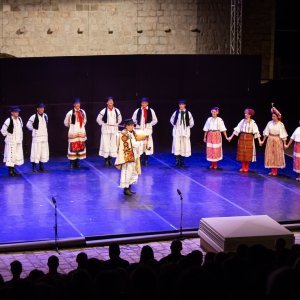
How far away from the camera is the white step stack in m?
9.66

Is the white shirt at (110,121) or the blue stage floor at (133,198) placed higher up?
the white shirt at (110,121)

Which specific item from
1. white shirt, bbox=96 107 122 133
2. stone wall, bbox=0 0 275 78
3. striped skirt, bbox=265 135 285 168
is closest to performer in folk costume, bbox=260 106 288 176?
striped skirt, bbox=265 135 285 168

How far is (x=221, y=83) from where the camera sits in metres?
17.8

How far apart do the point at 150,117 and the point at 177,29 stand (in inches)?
212

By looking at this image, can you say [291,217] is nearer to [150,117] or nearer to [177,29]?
[150,117]

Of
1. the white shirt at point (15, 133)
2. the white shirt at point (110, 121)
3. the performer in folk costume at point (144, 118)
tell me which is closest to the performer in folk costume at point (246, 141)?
the performer in folk costume at point (144, 118)

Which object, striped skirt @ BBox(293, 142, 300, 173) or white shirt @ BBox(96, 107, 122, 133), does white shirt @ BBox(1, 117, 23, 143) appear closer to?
white shirt @ BBox(96, 107, 122, 133)

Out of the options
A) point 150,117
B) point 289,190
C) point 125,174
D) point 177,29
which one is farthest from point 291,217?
point 177,29

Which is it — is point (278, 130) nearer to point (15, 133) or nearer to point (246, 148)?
point (246, 148)

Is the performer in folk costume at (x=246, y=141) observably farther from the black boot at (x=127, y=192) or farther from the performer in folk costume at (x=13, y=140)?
the performer in folk costume at (x=13, y=140)

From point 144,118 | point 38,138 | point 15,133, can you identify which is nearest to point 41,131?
point 38,138

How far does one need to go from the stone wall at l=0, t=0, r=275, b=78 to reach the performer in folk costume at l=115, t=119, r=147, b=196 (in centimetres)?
752

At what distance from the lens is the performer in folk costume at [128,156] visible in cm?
1295

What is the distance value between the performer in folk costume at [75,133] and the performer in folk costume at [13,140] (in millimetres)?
1019
